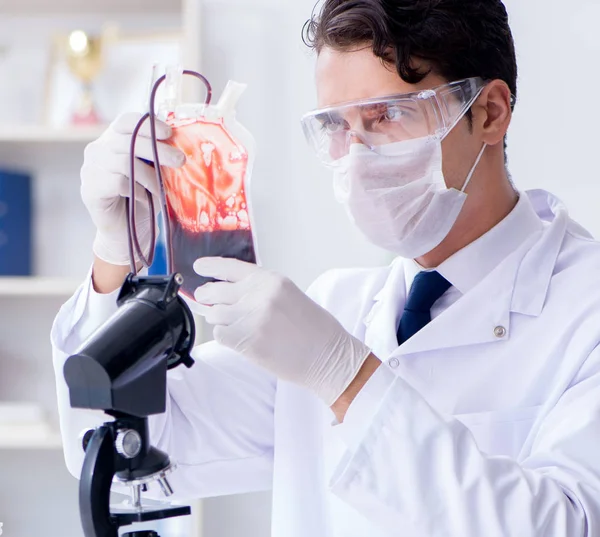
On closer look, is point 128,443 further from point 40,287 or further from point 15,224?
point 15,224

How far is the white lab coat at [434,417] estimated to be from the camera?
962 mm

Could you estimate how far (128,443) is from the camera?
0.79 meters

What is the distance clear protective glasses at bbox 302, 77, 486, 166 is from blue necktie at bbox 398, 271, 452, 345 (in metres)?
0.24

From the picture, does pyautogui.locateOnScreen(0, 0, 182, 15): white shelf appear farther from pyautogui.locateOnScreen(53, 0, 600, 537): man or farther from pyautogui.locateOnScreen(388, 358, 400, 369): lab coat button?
pyautogui.locateOnScreen(388, 358, 400, 369): lab coat button

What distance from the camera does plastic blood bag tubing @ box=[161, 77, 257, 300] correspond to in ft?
3.66

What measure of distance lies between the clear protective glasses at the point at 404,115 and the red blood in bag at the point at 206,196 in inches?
7.3

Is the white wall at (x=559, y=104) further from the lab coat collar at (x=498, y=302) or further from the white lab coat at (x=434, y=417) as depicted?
the lab coat collar at (x=498, y=302)

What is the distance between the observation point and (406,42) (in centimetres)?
121

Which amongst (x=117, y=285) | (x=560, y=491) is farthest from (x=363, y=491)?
(x=117, y=285)

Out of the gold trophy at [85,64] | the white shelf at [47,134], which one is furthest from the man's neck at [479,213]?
the gold trophy at [85,64]

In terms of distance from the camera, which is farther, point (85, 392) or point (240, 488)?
point (240, 488)

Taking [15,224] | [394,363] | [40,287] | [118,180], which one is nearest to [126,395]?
[118,180]

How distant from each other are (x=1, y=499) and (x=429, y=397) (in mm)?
1774

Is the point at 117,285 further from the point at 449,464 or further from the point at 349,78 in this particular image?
the point at 449,464
